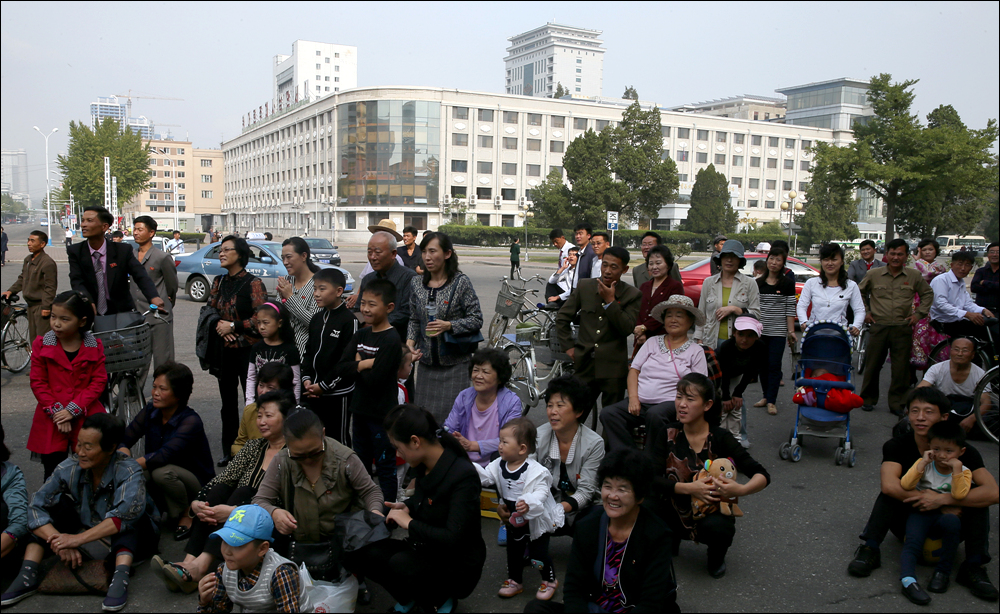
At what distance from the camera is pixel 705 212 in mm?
70938

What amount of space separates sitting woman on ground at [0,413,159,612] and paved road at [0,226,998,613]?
0.16 meters

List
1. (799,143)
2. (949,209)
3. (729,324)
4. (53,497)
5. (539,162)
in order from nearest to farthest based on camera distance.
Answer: (53,497), (729,324), (949,209), (539,162), (799,143)

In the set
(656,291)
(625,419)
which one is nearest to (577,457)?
(625,419)

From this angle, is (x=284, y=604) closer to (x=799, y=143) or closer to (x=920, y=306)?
(x=920, y=306)

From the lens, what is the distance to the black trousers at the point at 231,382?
18.4ft

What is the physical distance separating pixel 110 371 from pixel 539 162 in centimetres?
7917

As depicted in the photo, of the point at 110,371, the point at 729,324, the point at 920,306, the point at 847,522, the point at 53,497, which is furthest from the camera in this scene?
the point at 920,306

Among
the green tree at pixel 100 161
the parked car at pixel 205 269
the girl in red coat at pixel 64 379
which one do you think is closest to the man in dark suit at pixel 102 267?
the girl in red coat at pixel 64 379

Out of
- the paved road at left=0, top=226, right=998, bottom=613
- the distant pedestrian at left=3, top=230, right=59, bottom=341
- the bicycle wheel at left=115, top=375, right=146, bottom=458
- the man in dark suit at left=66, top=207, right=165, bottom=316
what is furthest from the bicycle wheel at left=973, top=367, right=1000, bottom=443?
the distant pedestrian at left=3, top=230, right=59, bottom=341

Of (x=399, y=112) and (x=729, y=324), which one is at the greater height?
(x=399, y=112)

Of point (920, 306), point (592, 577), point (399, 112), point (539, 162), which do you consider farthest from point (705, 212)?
point (592, 577)

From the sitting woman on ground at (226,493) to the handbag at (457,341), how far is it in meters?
1.27

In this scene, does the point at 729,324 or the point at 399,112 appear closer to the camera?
the point at 729,324

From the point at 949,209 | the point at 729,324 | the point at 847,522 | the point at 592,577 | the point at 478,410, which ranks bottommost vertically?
the point at 847,522
